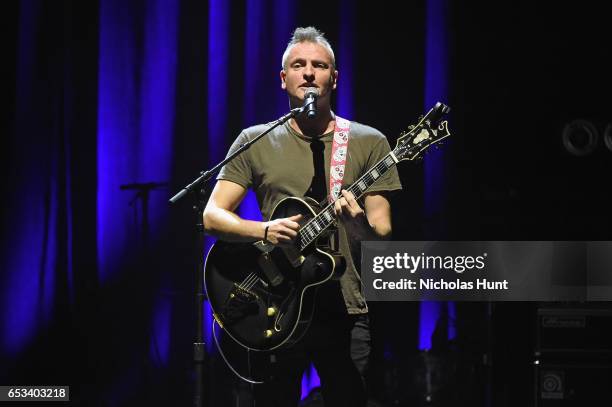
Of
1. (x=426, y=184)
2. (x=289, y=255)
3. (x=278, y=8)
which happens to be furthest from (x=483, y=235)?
(x=289, y=255)

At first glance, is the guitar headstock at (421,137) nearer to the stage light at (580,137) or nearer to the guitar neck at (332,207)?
the guitar neck at (332,207)

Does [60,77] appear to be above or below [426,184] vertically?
above

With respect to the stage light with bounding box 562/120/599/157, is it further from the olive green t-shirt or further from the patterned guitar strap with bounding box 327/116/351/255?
the patterned guitar strap with bounding box 327/116/351/255

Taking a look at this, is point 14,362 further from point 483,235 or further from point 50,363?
point 483,235

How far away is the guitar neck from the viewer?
3.24 meters

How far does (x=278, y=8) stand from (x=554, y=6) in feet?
6.12

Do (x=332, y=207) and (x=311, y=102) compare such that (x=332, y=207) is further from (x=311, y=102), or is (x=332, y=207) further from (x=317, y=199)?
(x=311, y=102)

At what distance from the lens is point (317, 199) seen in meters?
3.34

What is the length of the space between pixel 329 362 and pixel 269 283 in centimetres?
43

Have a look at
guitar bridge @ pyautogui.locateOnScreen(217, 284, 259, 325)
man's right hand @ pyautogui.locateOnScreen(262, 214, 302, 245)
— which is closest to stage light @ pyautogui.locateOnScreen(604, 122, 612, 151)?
man's right hand @ pyautogui.locateOnScreen(262, 214, 302, 245)

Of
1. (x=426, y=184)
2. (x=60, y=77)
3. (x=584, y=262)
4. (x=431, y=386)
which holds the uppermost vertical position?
(x=60, y=77)

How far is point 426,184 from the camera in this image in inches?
214

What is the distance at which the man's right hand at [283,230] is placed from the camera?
3.21 metres

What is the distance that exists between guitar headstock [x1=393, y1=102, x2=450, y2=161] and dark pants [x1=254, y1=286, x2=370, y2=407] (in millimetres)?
697
